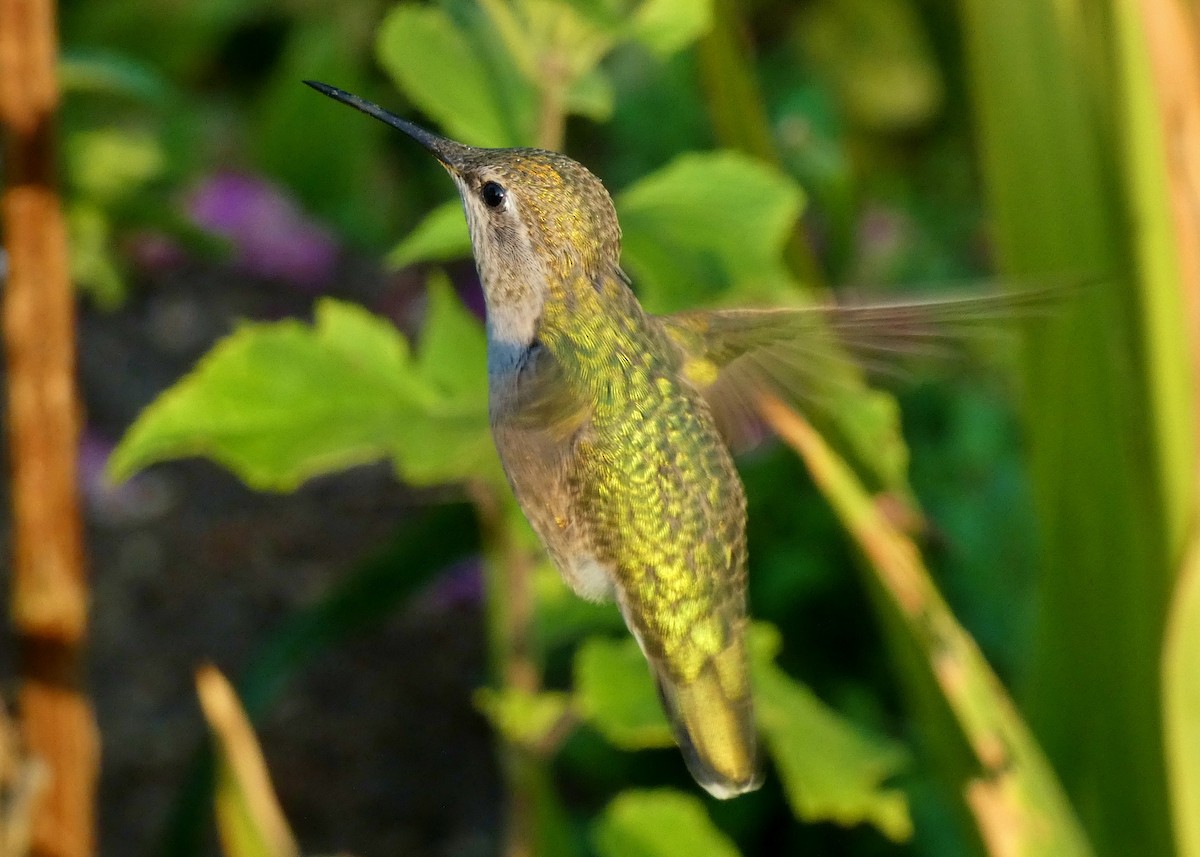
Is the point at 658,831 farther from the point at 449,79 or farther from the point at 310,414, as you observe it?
the point at 449,79

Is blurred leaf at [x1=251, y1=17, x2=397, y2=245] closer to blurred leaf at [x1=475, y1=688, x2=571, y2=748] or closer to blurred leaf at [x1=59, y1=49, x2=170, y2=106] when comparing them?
blurred leaf at [x1=59, y1=49, x2=170, y2=106]

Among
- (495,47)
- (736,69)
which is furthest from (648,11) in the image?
(736,69)

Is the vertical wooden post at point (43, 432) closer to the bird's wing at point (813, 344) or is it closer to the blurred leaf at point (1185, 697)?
the bird's wing at point (813, 344)

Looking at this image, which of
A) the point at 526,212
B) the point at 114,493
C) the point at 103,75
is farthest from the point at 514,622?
the point at 114,493

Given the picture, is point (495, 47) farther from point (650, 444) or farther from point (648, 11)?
point (650, 444)

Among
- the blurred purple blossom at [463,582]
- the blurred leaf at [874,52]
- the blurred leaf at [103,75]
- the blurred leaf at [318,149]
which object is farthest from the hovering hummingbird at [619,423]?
the blurred leaf at [874,52]
